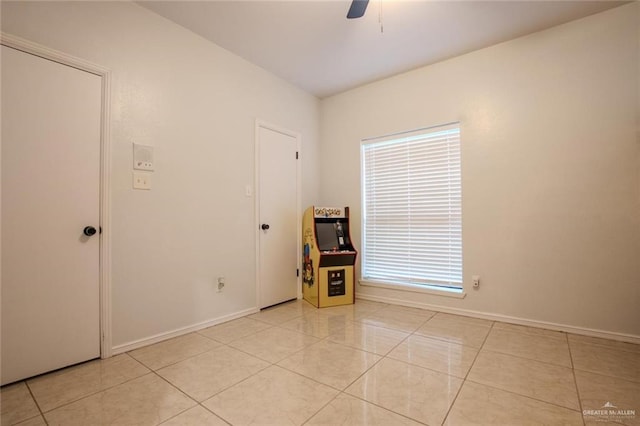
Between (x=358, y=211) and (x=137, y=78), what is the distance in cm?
277

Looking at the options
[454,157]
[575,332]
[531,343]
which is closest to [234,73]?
[454,157]

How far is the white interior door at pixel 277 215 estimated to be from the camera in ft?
11.0

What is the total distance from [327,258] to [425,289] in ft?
3.94

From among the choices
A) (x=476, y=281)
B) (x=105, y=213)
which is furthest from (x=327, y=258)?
(x=105, y=213)

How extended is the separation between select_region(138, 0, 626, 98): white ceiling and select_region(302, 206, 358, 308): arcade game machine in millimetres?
1786

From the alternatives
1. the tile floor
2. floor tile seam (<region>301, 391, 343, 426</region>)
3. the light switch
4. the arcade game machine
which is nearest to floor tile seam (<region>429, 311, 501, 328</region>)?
the tile floor

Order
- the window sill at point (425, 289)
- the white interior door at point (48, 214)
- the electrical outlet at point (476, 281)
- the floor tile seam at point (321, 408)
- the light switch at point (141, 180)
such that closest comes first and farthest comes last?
the floor tile seam at point (321, 408)
the white interior door at point (48, 214)
the light switch at point (141, 180)
the electrical outlet at point (476, 281)
the window sill at point (425, 289)

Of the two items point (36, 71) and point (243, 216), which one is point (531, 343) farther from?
point (36, 71)

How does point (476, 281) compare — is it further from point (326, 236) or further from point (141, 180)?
point (141, 180)

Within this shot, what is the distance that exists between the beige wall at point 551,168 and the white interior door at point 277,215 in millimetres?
1610

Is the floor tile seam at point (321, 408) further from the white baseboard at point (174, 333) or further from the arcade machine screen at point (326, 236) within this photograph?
the arcade machine screen at point (326, 236)

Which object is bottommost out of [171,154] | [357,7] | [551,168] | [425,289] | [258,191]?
[425,289]

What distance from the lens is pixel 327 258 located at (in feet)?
11.2

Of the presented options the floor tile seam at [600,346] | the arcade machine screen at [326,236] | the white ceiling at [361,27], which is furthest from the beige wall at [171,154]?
the floor tile seam at [600,346]
